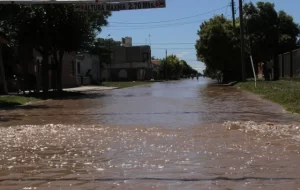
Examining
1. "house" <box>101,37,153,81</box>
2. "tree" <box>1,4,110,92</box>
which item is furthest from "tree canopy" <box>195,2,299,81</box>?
"house" <box>101,37,153,81</box>

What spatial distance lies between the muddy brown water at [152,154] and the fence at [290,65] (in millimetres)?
21260

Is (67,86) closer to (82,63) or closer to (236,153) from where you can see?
(82,63)

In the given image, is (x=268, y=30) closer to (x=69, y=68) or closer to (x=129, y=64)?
(x=69, y=68)

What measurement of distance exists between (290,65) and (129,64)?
241 feet

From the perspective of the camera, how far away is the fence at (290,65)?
35.7 m

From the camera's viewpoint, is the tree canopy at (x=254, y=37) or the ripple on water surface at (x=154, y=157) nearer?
the ripple on water surface at (x=154, y=157)

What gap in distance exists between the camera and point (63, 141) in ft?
35.7

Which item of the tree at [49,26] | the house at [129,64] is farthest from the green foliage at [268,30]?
the house at [129,64]

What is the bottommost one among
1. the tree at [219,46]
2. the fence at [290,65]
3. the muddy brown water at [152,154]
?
the muddy brown water at [152,154]

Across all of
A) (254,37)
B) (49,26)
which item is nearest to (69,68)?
(254,37)

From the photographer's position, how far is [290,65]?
3847 centimetres

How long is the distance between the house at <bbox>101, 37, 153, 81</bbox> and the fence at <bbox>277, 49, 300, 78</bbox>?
6211 centimetres

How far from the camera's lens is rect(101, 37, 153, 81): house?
105625mm

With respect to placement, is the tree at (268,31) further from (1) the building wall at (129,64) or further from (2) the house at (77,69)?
(1) the building wall at (129,64)
